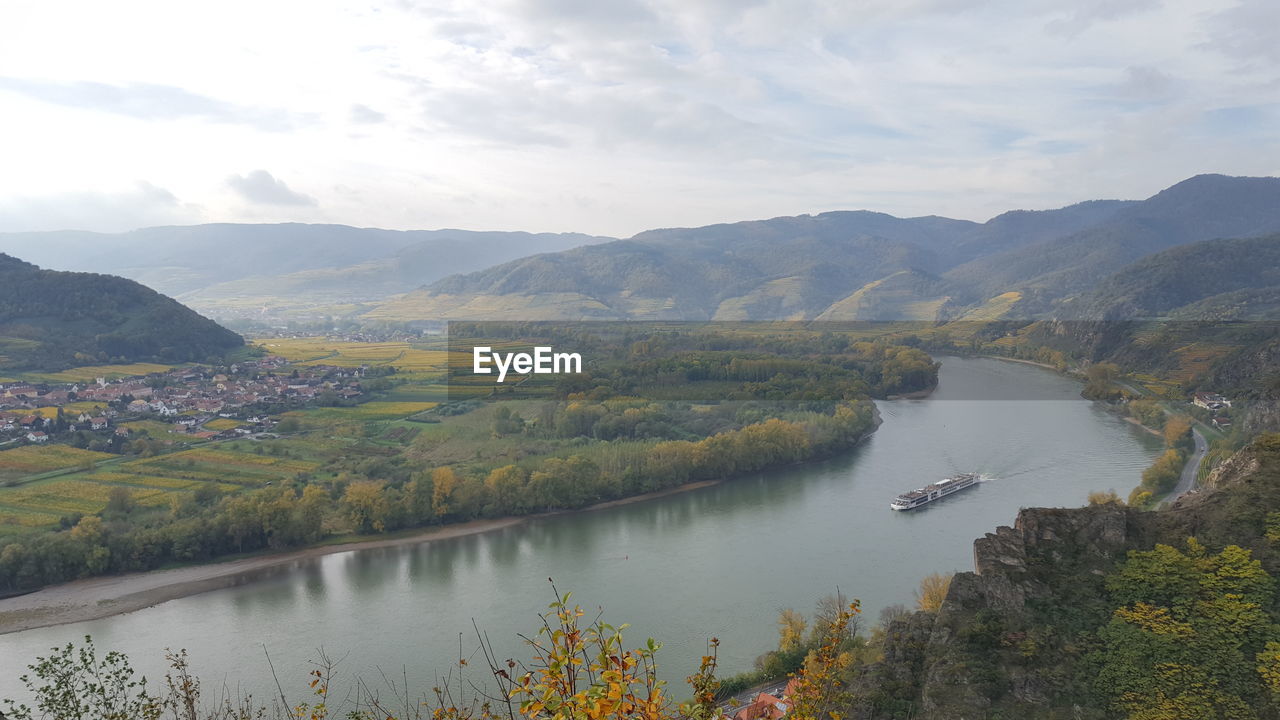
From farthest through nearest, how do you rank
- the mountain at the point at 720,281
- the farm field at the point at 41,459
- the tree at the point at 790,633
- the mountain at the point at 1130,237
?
the mountain at the point at 1130,237 → the mountain at the point at 720,281 → the farm field at the point at 41,459 → the tree at the point at 790,633

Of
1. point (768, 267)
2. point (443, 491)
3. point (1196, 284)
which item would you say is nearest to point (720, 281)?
point (768, 267)

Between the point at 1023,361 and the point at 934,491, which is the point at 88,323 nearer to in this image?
the point at 934,491

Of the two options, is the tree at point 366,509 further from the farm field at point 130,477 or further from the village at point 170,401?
the village at point 170,401

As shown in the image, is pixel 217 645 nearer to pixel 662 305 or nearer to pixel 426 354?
pixel 426 354

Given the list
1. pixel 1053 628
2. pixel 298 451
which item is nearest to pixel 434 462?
pixel 298 451

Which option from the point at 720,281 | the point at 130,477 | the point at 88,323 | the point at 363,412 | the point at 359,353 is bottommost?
the point at 130,477

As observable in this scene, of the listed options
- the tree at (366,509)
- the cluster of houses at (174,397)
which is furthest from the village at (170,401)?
the tree at (366,509)
